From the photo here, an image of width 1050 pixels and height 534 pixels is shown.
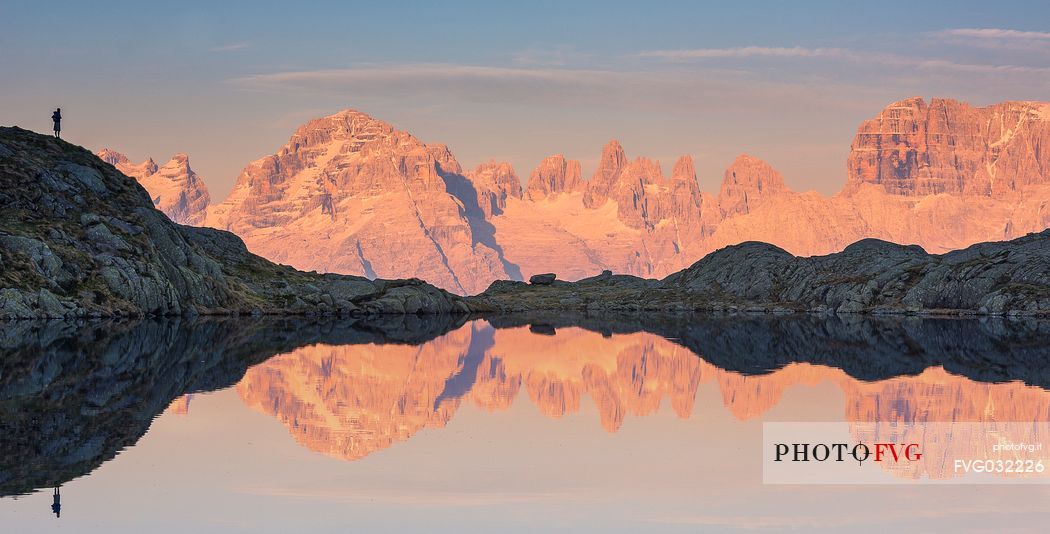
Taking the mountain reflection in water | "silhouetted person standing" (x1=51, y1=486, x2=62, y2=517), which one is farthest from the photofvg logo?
"silhouetted person standing" (x1=51, y1=486, x2=62, y2=517)

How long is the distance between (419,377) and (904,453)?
3883 centimetres

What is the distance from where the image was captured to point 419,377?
81188 millimetres

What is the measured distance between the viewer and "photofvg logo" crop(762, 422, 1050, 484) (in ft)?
142

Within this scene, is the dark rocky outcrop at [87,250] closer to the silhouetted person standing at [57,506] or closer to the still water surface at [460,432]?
the still water surface at [460,432]

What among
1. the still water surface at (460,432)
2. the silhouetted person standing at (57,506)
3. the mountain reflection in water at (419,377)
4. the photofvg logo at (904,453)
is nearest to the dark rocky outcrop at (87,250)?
the mountain reflection in water at (419,377)

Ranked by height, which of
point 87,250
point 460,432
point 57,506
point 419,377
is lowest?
point 57,506

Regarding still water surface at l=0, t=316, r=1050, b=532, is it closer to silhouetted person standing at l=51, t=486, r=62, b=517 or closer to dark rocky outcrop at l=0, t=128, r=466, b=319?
silhouetted person standing at l=51, t=486, r=62, b=517

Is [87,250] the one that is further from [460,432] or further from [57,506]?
[57,506]

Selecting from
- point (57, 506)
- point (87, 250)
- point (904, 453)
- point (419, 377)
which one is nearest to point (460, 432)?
point (904, 453)

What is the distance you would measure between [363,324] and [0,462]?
408 ft

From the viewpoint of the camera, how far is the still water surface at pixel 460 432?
1470 inches

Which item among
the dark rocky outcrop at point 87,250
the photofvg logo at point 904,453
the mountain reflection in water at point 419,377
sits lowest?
the photofvg logo at point 904,453

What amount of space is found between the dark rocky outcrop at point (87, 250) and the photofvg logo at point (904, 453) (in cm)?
10424

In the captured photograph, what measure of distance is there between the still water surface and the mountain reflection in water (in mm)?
281
